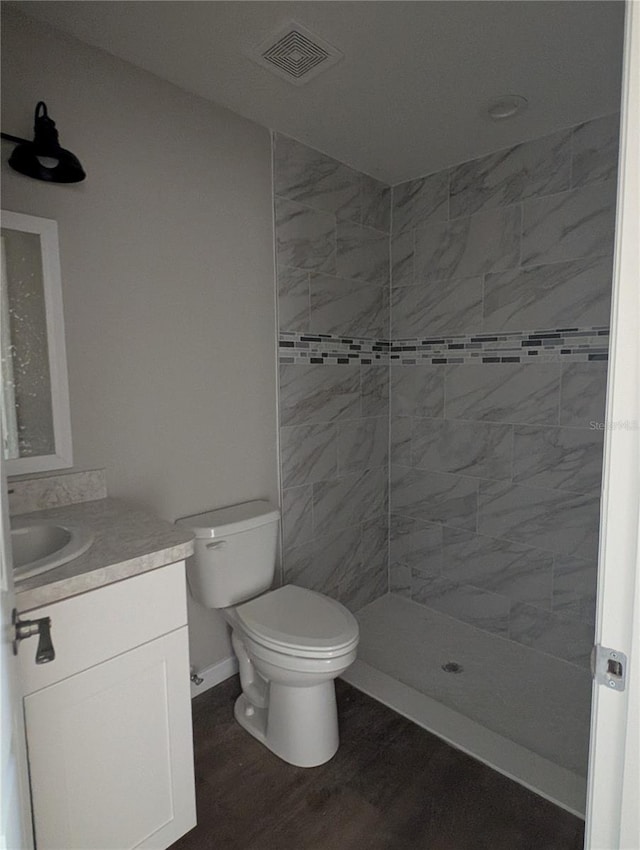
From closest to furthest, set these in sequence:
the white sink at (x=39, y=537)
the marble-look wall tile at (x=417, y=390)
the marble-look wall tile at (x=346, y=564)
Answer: the white sink at (x=39, y=537)
the marble-look wall tile at (x=346, y=564)
the marble-look wall tile at (x=417, y=390)

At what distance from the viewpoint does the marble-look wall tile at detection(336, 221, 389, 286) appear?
244 cm

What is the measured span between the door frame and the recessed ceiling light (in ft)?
5.01

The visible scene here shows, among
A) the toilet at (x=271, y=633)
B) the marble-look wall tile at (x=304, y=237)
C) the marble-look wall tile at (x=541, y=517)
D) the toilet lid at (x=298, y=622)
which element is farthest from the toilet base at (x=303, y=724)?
the marble-look wall tile at (x=304, y=237)

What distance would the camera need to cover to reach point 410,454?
2.76 m

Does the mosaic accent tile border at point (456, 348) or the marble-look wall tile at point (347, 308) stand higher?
the marble-look wall tile at point (347, 308)

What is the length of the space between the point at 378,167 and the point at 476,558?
2.10 meters

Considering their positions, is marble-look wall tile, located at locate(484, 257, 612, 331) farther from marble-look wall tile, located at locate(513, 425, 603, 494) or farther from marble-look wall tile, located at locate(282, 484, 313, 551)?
marble-look wall tile, located at locate(282, 484, 313, 551)

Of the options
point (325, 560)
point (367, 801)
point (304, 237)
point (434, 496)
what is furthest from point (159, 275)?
point (367, 801)

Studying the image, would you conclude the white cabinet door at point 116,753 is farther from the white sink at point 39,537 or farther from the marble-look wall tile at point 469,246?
the marble-look wall tile at point 469,246

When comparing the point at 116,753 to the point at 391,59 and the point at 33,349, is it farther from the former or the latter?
the point at 391,59

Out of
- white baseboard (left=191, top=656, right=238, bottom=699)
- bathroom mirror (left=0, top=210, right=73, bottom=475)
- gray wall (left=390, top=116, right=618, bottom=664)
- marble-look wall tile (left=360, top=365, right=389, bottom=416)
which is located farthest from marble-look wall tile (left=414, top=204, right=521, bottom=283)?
white baseboard (left=191, top=656, right=238, bottom=699)

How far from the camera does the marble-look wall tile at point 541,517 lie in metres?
2.14

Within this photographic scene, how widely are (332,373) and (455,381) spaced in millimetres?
661

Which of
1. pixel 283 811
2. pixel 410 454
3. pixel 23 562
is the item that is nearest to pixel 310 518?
pixel 410 454
